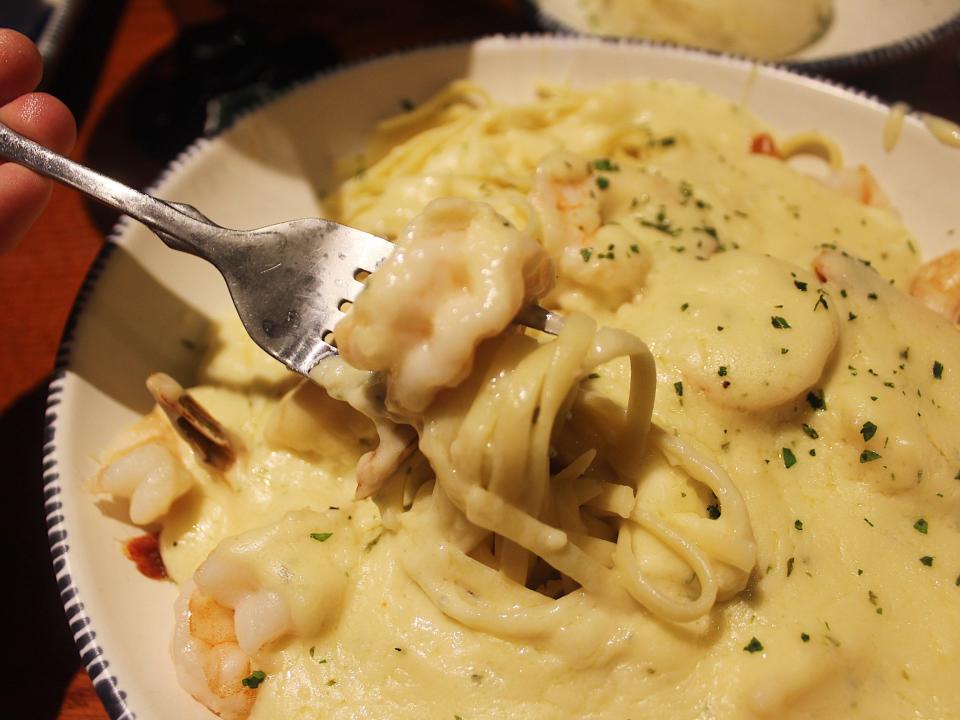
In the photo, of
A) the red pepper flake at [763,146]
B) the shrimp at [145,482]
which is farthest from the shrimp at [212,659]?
the red pepper flake at [763,146]

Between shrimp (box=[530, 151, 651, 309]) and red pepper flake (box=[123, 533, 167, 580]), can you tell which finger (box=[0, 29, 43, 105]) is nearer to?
red pepper flake (box=[123, 533, 167, 580])

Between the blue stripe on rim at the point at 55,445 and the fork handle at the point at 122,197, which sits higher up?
the fork handle at the point at 122,197

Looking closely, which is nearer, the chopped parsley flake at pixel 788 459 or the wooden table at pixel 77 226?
the chopped parsley flake at pixel 788 459

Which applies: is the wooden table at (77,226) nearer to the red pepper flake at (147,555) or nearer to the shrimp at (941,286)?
the red pepper flake at (147,555)

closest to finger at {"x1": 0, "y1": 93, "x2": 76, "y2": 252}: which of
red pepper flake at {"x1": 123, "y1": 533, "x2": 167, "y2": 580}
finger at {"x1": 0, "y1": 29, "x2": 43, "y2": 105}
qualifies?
finger at {"x1": 0, "y1": 29, "x2": 43, "y2": 105}

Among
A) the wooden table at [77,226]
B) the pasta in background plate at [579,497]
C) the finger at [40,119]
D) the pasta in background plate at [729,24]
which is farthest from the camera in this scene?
the pasta in background plate at [729,24]

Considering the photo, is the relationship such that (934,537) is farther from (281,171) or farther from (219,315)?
(281,171)

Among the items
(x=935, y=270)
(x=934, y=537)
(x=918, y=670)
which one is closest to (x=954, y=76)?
(x=935, y=270)
